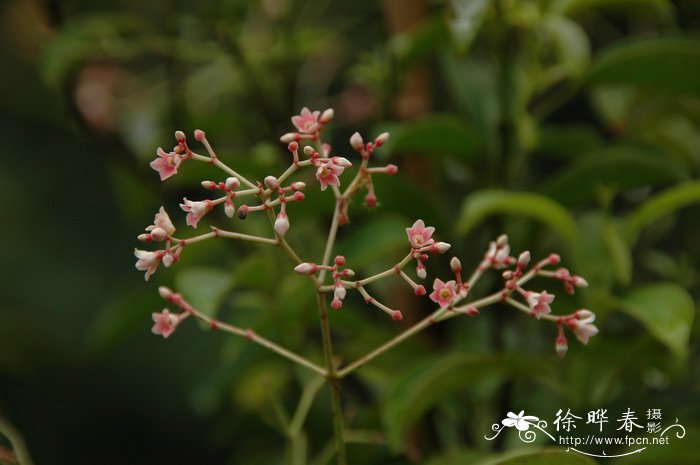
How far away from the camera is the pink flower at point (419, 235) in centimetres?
50

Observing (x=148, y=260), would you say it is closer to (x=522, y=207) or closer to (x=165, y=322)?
(x=165, y=322)

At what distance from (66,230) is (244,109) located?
1.12 meters

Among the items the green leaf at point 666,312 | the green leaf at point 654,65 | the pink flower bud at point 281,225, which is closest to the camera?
the pink flower bud at point 281,225

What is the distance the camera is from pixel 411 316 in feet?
3.13

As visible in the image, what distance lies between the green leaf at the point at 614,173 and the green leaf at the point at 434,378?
18 cm

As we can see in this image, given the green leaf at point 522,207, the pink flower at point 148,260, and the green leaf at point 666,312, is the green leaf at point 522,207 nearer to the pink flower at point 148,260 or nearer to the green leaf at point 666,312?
the green leaf at point 666,312

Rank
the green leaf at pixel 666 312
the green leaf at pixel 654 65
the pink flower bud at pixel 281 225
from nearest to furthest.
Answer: the pink flower bud at pixel 281 225
the green leaf at pixel 666 312
the green leaf at pixel 654 65

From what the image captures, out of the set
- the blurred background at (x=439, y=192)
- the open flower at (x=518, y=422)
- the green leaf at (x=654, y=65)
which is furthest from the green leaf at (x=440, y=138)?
the open flower at (x=518, y=422)

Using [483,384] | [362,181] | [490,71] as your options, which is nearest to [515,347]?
[483,384]

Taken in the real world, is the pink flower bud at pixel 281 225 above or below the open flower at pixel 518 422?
below

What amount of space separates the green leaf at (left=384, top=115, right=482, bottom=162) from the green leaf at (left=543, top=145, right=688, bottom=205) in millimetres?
82

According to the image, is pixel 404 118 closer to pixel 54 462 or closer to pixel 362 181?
pixel 362 181

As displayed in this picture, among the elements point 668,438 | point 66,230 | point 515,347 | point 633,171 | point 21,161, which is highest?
point 21,161

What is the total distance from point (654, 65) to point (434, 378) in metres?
0.35
